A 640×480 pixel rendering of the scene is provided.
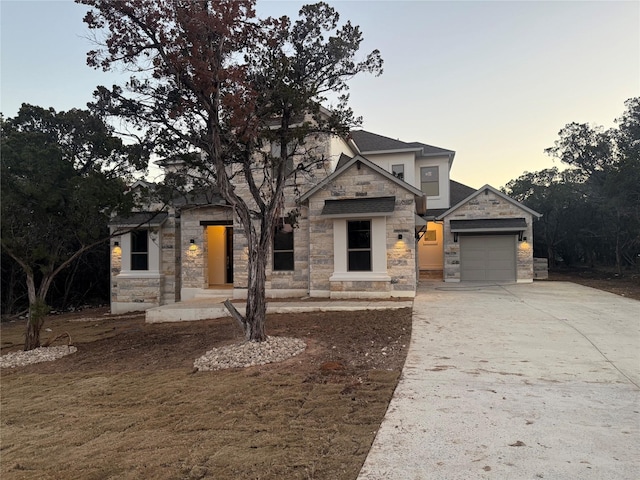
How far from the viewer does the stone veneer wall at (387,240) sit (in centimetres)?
1204

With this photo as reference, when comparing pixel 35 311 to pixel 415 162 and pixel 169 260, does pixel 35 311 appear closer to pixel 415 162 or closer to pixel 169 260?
pixel 169 260

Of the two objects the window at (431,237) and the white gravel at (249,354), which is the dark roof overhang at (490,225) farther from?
the white gravel at (249,354)

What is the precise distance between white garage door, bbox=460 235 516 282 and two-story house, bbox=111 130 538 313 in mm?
43

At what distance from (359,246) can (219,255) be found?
653 cm

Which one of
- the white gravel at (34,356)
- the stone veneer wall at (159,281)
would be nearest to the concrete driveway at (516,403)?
the white gravel at (34,356)

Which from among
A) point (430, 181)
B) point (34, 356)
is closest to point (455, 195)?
point (430, 181)

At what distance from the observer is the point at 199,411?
4309 millimetres

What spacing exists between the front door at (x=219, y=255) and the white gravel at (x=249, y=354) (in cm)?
890

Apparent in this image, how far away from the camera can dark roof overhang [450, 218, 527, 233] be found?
1645 cm

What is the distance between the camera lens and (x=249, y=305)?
702 cm

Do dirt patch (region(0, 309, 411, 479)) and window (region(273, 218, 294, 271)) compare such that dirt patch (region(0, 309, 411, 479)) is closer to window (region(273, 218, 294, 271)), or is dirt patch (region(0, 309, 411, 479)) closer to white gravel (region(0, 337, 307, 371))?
white gravel (region(0, 337, 307, 371))

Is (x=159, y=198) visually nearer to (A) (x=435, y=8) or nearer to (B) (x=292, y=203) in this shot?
(B) (x=292, y=203)

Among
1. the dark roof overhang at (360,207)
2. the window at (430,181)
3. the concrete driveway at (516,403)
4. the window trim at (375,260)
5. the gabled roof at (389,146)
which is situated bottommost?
the concrete driveway at (516,403)

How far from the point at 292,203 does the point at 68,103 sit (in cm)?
875
